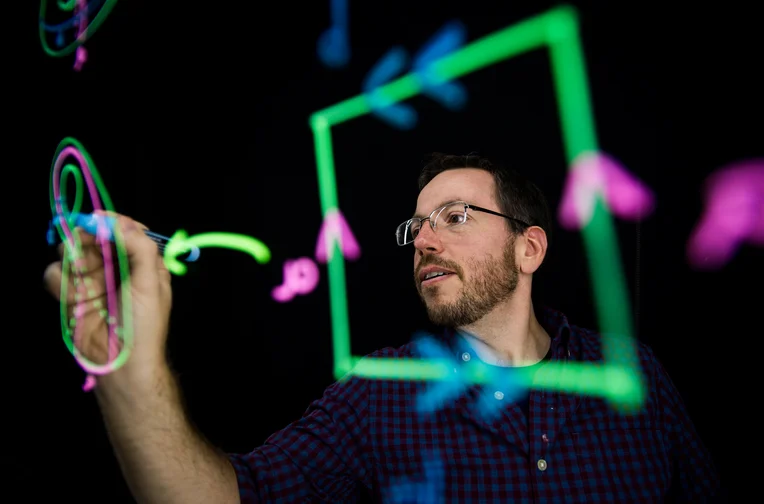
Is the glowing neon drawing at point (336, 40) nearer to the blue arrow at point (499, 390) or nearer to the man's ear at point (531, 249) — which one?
the man's ear at point (531, 249)

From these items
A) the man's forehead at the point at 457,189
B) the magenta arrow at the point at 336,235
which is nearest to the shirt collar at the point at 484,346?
the man's forehead at the point at 457,189

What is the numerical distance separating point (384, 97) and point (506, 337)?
49.2 inches

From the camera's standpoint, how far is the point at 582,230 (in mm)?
1750

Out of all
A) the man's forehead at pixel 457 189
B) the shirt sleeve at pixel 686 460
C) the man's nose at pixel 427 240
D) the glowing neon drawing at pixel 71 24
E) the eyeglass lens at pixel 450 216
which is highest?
the glowing neon drawing at pixel 71 24

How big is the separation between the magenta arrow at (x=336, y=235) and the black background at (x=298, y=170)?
0.20 feet

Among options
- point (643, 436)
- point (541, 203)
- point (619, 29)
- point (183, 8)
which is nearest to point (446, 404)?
point (643, 436)

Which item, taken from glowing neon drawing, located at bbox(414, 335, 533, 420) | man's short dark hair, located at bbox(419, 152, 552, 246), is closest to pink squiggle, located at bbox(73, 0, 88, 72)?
man's short dark hair, located at bbox(419, 152, 552, 246)

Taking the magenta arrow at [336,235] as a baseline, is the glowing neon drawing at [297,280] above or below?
below

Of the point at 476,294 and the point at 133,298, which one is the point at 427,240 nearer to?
the point at 476,294

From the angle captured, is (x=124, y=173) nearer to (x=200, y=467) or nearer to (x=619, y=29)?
(x=200, y=467)

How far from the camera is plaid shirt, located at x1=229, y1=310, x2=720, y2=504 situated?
3.77ft

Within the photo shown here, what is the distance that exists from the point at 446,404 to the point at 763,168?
134cm

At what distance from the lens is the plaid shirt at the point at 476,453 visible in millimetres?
1149

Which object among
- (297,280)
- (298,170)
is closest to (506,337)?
(297,280)
